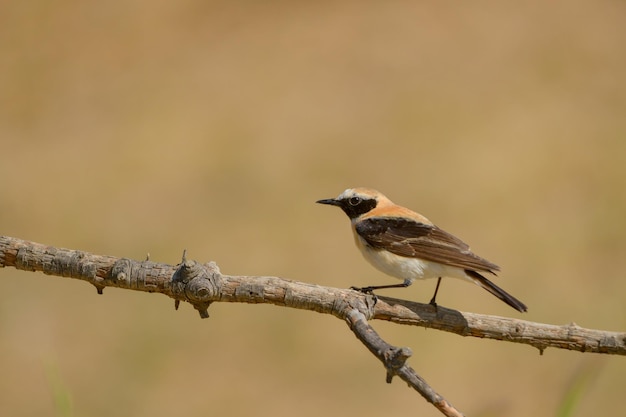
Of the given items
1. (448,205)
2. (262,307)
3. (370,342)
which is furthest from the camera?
(448,205)

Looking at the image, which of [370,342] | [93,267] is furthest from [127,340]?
[370,342]

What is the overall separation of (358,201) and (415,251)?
32.1 inches

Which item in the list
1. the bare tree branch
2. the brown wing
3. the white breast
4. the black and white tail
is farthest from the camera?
the white breast

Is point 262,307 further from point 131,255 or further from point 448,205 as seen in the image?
point 448,205

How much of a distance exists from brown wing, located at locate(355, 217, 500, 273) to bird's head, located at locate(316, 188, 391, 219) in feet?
1.06

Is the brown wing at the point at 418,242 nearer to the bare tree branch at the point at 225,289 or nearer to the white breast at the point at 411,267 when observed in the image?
the white breast at the point at 411,267

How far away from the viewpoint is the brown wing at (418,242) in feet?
15.6

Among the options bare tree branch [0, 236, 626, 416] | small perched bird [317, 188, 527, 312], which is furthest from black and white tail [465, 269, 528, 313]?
bare tree branch [0, 236, 626, 416]

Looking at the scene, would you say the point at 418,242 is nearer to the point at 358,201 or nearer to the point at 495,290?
the point at 495,290

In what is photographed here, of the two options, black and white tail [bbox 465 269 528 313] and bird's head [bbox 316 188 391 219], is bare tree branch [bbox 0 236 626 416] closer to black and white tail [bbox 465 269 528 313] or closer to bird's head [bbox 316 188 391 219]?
black and white tail [bbox 465 269 528 313]

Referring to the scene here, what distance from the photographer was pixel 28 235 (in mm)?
10312

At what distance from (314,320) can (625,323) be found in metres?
3.85

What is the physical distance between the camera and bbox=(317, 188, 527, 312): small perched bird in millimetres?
4770

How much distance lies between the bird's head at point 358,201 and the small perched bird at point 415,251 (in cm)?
26
